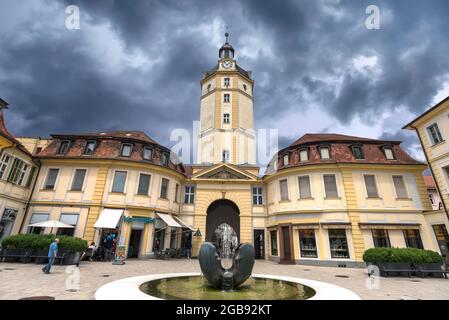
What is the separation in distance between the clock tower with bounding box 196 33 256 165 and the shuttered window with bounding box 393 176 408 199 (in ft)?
49.1

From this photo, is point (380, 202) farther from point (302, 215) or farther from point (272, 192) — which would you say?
point (272, 192)

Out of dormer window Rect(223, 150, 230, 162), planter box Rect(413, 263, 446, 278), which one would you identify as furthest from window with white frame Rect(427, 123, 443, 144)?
dormer window Rect(223, 150, 230, 162)

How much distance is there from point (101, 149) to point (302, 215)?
65.4 ft

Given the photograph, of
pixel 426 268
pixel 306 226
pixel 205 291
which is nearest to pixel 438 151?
pixel 426 268

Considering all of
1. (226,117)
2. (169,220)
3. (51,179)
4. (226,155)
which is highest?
(226,117)

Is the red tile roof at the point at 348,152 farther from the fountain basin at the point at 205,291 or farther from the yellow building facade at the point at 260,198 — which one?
the fountain basin at the point at 205,291

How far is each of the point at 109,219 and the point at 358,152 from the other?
23009mm

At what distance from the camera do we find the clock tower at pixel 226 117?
30562mm

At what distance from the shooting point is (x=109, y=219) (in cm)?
1878

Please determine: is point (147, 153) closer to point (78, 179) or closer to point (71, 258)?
point (78, 179)

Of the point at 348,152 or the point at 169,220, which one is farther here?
the point at 169,220

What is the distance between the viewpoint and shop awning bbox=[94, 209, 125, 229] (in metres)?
18.0

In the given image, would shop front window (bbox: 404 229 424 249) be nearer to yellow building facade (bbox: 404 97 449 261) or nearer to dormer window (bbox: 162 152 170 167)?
yellow building facade (bbox: 404 97 449 261)
